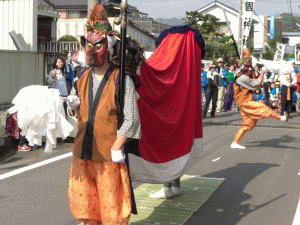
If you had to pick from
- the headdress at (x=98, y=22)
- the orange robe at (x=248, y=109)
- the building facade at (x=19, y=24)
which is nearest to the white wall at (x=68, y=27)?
the building facade at (x=19, y=24)

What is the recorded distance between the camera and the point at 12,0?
19.1 metres

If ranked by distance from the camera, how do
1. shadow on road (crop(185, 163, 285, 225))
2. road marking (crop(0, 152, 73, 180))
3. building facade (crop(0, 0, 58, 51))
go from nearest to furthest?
shadow on road (crop(185, 163, 285, 225)), road marking (crop(0, 152, 73, 180)), building facade (crop(0, 0, 58, 51))

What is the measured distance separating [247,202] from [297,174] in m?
2.01

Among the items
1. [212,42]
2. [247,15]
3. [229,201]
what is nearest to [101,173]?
[229,201]

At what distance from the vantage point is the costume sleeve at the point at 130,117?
4469 millimetres

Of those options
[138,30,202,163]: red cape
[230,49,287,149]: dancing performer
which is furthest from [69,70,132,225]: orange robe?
[230,49,287,149]: dancing performer

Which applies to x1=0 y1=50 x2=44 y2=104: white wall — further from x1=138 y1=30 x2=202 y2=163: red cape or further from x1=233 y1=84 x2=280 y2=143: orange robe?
x1=138 y1=30 x2=202 y2=163: red cape

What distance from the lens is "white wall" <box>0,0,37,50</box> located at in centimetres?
1908

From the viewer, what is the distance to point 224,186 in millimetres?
7941

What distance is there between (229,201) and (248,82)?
435cm

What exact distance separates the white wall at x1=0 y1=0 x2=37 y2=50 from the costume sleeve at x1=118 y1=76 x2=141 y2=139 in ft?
49.8

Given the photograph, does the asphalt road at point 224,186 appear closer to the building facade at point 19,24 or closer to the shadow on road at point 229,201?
the shadow on road at point 229,201

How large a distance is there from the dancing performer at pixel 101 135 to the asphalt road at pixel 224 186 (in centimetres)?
155

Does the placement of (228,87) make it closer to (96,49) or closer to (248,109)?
(248,109)
